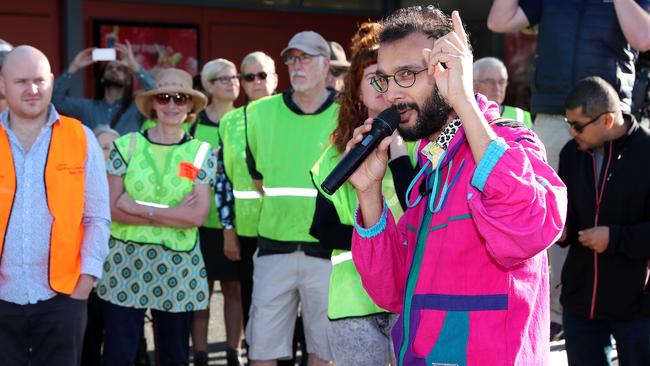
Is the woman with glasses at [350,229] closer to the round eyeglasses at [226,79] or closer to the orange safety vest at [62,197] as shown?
the orange safety vest at [62,197]

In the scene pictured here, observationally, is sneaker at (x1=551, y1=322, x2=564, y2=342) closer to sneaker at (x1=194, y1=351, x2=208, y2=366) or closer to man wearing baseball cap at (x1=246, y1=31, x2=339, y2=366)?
man wearing baseball cap at (x1=246, y1=31, x2=339, y2=366)

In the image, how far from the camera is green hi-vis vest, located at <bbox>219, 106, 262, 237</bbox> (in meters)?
6.41

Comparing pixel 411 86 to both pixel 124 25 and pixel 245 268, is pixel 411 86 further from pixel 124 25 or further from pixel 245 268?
pixel 124 25

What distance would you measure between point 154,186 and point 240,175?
72cm

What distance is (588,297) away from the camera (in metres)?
4.84

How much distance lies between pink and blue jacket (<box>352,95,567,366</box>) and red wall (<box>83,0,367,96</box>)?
9.08 m

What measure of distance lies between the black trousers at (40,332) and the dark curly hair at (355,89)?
67.8 inches

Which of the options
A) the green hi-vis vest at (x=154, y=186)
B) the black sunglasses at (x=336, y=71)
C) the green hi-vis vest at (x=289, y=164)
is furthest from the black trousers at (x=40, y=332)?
the black sunglasses at (x=336, y=71)

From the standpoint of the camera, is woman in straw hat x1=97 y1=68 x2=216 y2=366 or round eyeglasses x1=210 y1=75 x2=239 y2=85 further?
round eyeglasses x1=210 y1=75 x2=239 y2=85

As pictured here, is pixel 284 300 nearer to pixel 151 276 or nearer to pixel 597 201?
pixel 151 276

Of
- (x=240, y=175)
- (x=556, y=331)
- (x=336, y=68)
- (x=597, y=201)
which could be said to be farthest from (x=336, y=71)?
(x=597, y=201)

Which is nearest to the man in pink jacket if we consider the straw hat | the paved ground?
the straw hat

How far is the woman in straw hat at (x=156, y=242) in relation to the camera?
5805mm

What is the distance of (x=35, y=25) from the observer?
10.9 m
